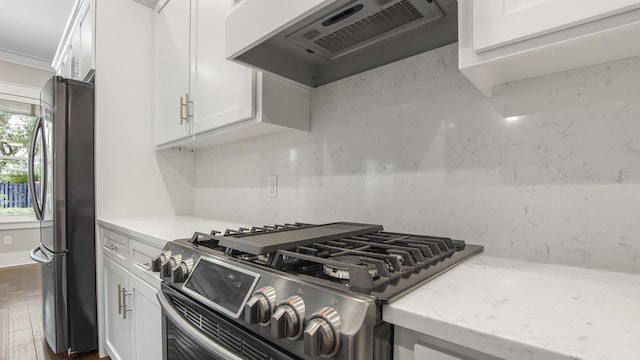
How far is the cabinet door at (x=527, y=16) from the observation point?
0.56m

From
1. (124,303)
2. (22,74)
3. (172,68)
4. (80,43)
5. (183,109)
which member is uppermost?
(22,74)

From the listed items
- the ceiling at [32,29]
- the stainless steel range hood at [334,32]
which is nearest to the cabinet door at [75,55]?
the ceiling at [32,29]

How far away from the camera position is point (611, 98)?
0.80m

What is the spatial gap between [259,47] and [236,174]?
0.90m

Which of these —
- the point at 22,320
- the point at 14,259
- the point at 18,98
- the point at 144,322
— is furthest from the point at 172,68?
the point at 14,259

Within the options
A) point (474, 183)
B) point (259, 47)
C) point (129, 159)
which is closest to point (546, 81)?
point (474, 183)

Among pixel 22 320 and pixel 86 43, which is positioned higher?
pixel 86 43

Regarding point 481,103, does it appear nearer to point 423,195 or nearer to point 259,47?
point 423,195

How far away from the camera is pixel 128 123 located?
2.09m

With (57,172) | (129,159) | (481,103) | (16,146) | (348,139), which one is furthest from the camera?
(16,146)

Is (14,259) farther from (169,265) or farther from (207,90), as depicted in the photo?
(169,265)

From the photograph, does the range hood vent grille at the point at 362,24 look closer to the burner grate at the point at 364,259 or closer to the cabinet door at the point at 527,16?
the cabinet door at the point at 527,16

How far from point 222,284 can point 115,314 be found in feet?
4.52

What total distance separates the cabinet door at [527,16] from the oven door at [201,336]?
79 centimetres
